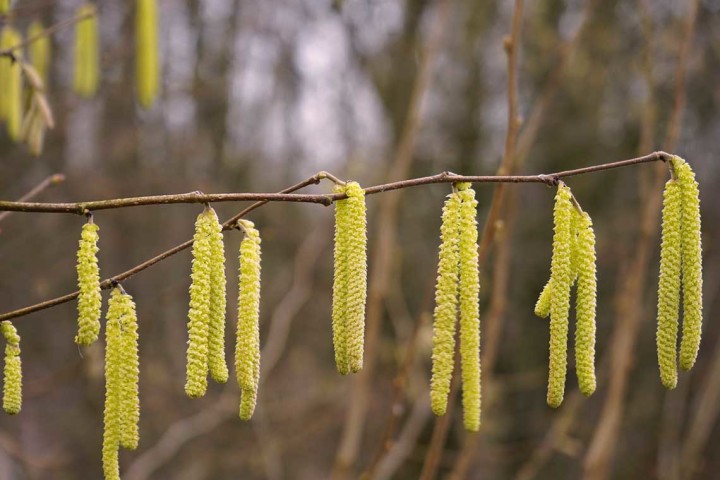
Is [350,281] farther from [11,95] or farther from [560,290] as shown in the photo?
[11,95]

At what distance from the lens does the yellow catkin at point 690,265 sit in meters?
1.06

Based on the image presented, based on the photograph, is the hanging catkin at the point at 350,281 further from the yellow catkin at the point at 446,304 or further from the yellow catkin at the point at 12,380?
the yellow catkin at the point at 12,380

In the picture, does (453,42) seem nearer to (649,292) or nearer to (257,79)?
(257,79)

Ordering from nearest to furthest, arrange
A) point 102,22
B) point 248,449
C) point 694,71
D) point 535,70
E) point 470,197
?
point 470,197 → point 694,71 → point 102,22 → point 535,70 → point 248,449

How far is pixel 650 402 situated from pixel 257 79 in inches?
170

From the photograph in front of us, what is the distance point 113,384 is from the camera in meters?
1.03

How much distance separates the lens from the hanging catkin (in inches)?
40.2

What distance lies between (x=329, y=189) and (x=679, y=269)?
426 centimetres

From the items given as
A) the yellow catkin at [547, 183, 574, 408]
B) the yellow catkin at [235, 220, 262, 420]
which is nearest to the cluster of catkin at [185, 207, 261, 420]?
the yellow catkin at [235, 220, 262, 420]

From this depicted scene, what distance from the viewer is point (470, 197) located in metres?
1.09

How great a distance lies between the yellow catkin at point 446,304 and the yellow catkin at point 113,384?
0.44m

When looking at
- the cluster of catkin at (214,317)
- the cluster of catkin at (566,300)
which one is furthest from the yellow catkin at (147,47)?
the cluster of catkin at (566,300)

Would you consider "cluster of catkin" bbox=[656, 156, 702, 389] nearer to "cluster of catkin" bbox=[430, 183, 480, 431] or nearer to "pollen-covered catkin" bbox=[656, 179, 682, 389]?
"pollen-covered catkin" bbox=[656, 179, 682, 389]

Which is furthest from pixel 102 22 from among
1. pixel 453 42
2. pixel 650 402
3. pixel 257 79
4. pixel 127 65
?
pixel 650 402
